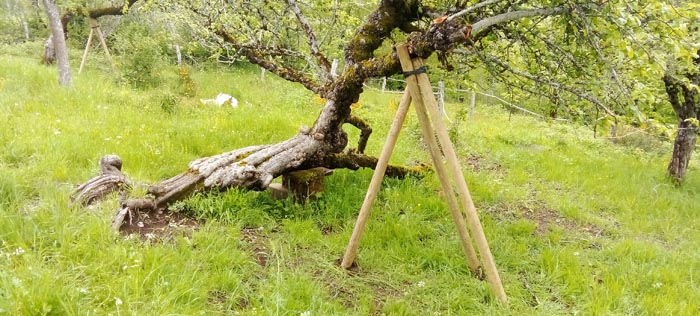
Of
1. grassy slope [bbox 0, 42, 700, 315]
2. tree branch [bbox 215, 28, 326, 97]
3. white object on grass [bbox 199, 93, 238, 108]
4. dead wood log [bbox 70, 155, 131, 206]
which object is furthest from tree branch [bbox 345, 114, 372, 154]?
white object on grass [bbox 199, 93, 238, 108]

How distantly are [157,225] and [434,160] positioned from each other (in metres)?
2.66

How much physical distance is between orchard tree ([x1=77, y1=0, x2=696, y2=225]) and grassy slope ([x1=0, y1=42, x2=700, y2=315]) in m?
0.40

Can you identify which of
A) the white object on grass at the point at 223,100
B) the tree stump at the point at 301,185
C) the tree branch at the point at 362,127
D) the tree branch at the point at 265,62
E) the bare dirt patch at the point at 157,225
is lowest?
the white object on grass at the point at 223,100

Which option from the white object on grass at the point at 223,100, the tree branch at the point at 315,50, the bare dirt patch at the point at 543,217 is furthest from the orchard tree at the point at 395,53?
the white object on grass at the point at 223,100

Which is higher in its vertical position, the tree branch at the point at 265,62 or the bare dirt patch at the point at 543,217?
the tree branch at the point at 265,62

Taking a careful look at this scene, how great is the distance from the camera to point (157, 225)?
4.42 metres

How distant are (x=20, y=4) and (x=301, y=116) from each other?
28.4 meters

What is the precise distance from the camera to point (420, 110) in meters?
3.96

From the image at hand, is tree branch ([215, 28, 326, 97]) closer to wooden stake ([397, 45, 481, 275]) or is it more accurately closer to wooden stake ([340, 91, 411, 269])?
wooden stake ([340, 91, 411, 269])

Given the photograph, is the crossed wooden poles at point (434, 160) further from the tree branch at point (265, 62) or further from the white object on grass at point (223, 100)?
the white object on grass at point (223, 100)

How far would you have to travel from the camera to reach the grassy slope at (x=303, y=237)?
11.2ft

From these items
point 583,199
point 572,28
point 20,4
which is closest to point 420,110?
point 572,28

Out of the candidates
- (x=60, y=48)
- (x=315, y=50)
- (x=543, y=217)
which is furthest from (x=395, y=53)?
(x=60, y=48)

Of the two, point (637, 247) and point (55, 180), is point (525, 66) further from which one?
point (55, 180)
